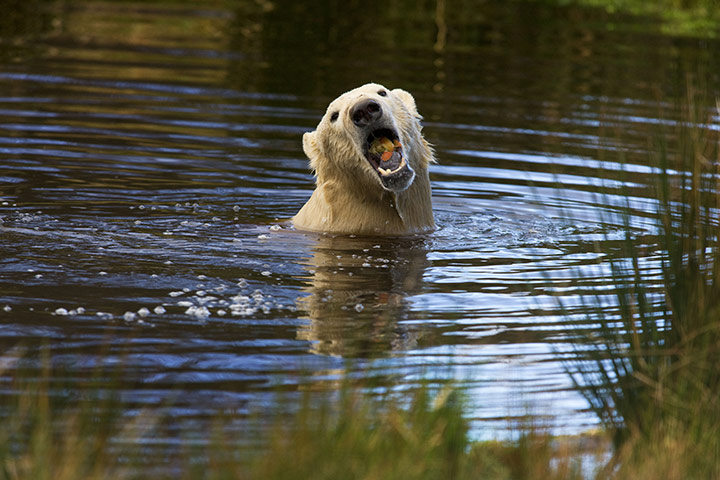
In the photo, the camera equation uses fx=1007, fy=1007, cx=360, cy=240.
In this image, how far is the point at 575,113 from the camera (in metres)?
14.9

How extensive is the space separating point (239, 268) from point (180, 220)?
1772 millimetres

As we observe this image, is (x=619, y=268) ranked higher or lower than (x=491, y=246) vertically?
higher

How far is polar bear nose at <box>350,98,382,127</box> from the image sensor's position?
7680mm

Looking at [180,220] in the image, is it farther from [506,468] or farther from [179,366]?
[506,468]

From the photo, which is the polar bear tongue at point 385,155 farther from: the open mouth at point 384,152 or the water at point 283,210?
the water at point 283,210

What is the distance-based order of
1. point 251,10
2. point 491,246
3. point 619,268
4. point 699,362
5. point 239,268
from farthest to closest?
point 251,10, point 491,246, point 239,268, point 619,268, point 699,362

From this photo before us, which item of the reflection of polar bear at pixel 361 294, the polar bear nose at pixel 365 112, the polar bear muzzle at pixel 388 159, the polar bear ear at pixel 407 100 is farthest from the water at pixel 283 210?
the polar bear ear at pixel 407 100

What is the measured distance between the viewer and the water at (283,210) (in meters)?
5.12

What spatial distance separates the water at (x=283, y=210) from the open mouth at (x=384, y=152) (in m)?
0.62

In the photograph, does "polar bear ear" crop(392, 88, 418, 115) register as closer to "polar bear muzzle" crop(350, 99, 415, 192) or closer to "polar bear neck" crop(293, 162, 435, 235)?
"polar bear muzzle" crop(350, 99, 415, 192)

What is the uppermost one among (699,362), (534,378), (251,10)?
(251,10)

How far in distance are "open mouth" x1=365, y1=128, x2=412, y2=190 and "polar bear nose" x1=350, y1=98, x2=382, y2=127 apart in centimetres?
23

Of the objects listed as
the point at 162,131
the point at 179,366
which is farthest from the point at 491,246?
the point at 162,131

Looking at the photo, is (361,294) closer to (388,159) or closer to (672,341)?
(388,159)
